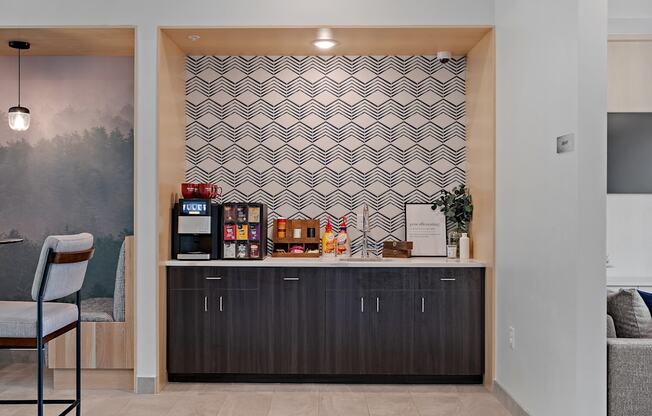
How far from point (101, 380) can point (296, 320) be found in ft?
4.52

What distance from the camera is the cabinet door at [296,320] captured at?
4465 millimetres

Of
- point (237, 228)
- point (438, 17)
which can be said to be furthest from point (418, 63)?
point (237, 228)

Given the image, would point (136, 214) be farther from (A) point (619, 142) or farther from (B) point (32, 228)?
(A) point (619, 142)

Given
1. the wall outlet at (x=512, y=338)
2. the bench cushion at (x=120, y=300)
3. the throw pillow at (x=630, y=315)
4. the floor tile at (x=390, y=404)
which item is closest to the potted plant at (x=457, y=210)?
the wall outlet at (x=512, y=338)

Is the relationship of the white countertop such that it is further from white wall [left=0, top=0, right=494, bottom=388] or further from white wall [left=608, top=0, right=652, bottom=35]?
white wall [left=608, top=0, right=652, bottom=35]

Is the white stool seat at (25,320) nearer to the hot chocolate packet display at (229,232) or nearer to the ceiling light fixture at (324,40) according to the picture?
the hot chocolate packet display at (229,232)

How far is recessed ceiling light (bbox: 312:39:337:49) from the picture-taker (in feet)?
14.9

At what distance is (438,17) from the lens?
14.0 feet

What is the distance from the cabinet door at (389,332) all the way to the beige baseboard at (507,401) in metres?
0.59

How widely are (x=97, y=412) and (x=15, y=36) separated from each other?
2.59 meters

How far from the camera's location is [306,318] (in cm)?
446

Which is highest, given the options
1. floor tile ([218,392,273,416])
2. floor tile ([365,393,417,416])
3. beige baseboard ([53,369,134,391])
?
beige baseboard ([53,369,134,391])

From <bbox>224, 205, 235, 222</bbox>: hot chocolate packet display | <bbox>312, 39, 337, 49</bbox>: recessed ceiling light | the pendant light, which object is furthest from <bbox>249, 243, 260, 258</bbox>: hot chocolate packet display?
the pendant light

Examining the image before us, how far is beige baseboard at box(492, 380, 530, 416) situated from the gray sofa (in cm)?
79
